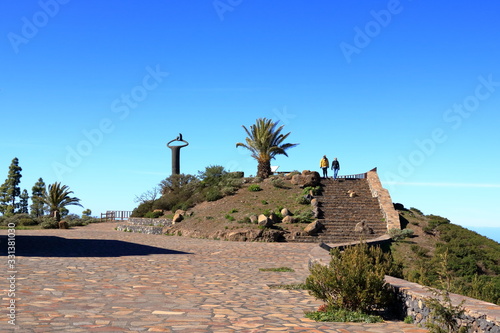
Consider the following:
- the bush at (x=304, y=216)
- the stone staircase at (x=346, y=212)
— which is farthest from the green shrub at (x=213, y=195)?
the stone staircase at (x=346, y=212)

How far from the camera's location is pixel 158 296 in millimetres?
8695

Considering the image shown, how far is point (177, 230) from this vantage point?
27.2 m

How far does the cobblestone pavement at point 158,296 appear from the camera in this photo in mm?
6547

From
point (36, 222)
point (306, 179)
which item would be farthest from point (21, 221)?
point (306, 179)

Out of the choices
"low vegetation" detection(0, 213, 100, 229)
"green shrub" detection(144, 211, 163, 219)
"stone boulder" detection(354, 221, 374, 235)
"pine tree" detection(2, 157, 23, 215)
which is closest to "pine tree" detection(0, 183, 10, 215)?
"pine tree" detection(2, 157, 23, 215)

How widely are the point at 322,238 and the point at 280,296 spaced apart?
14.7m

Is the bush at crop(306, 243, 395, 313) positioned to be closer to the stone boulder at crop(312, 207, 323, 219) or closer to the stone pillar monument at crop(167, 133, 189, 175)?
the stone boulder at crop(312, 207, 323, 219)

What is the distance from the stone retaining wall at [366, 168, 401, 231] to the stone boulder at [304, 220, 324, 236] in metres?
4.32

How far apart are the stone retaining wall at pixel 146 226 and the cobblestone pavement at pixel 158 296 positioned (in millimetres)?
12999

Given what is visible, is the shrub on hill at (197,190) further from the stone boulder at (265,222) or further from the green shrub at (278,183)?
the stone boulder at (265,222)

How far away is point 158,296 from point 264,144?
83.7ft

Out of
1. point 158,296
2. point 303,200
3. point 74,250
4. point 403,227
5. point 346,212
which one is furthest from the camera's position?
point 303,200

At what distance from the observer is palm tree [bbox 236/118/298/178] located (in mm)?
33656

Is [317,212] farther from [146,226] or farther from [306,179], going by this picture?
[146,226]
